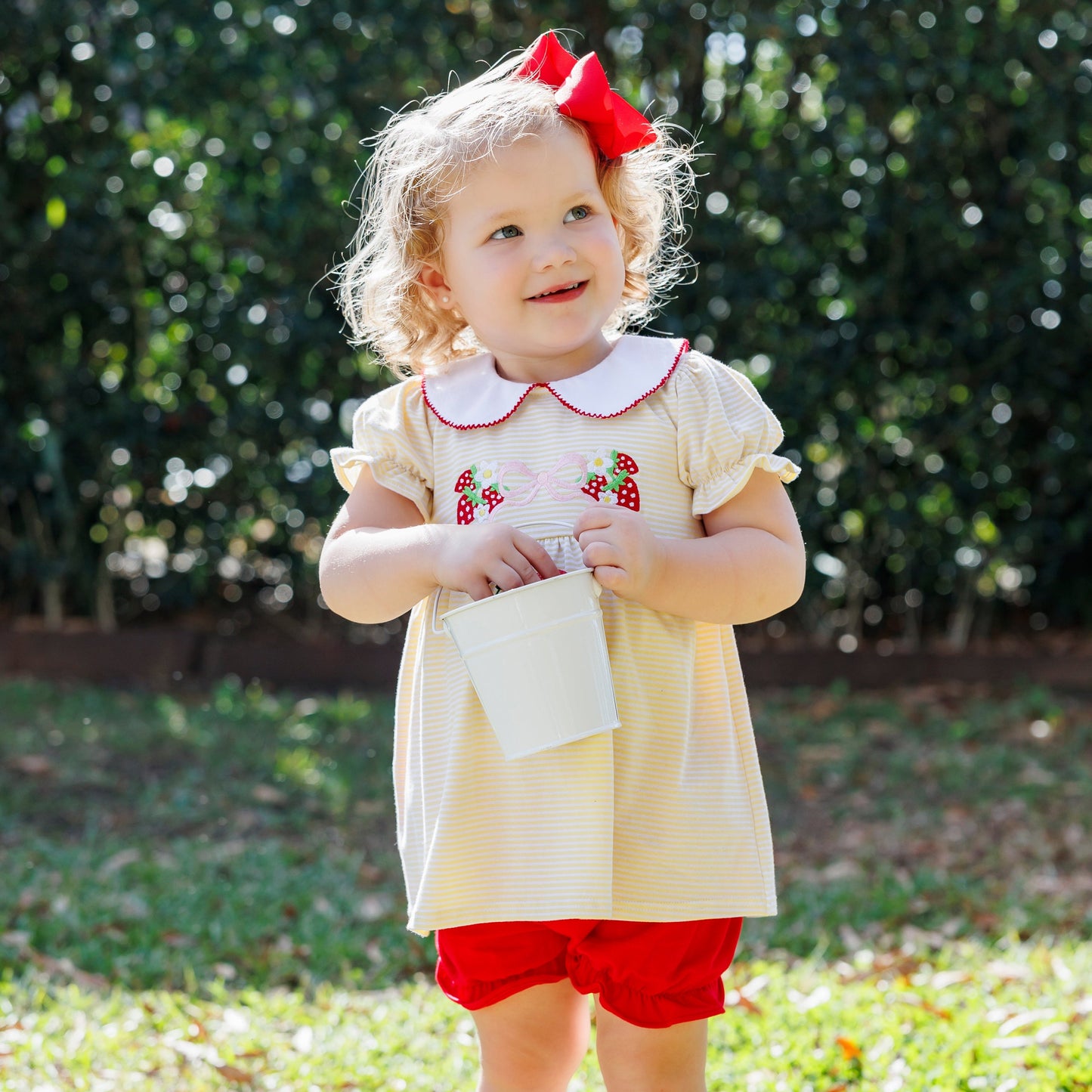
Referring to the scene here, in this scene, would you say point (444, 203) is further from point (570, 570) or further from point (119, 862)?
point (119, 862)

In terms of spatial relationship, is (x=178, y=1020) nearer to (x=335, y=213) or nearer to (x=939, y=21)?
(x=335, y=213)

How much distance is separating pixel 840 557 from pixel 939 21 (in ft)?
6.90

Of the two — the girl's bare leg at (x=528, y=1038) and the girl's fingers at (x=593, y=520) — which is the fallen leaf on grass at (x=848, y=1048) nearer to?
the girl's bare leg at (x=528, y=1038)

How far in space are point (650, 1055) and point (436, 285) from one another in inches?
42.7

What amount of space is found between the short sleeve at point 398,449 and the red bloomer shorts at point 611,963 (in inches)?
22.7

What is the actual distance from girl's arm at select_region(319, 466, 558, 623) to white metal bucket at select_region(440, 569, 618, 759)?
0.06 m

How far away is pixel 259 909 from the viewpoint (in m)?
3.63

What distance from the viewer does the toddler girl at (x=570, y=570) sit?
1.73 m

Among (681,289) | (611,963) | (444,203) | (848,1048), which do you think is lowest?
(848,1048)

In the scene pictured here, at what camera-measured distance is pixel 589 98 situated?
177cm

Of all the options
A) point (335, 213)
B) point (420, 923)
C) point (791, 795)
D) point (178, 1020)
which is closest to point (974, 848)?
point (791, 795)

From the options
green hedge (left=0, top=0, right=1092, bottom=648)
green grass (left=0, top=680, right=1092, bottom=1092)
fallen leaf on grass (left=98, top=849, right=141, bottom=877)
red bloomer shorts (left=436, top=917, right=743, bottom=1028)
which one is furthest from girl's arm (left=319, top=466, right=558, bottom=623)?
green hedge (left=0, top=0, right=1092, bottom=648)

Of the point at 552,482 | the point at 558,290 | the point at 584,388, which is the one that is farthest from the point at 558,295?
the point at 552,482

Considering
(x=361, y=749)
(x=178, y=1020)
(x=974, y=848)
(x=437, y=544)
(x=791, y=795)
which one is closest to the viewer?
(x=437, y=544)
